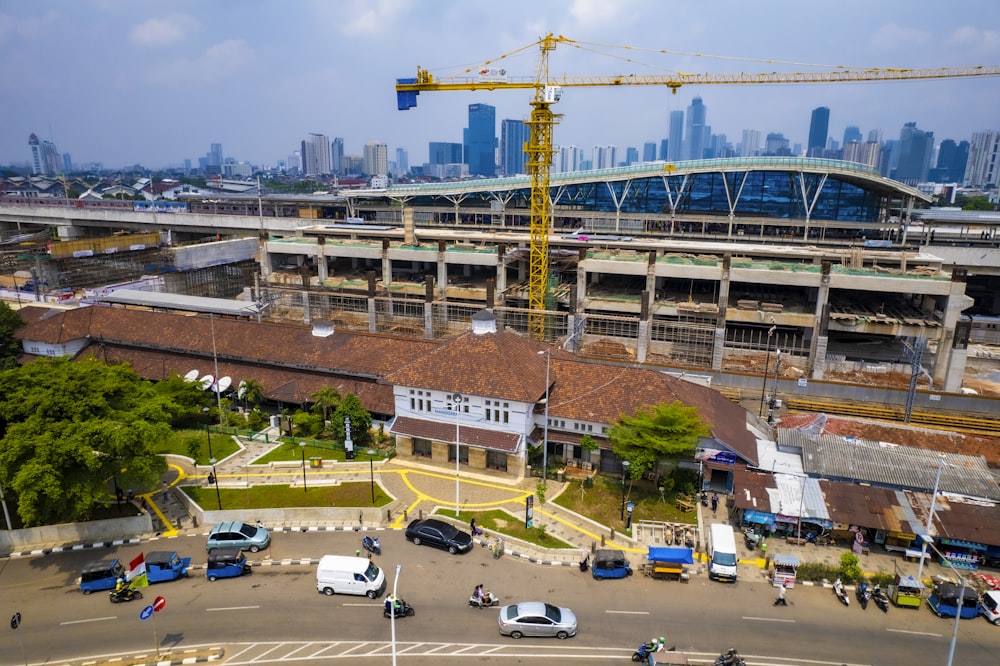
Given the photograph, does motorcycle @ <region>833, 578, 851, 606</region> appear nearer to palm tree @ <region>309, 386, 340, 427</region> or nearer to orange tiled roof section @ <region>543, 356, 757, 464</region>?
orange tiled roof section @ <region>543, 356, 757, 464</region>

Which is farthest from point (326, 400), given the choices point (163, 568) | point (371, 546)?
point (163, 568)

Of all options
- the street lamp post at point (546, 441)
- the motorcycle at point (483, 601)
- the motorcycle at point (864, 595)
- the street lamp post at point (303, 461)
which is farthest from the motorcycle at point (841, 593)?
the street lamp post at point (303, 461)

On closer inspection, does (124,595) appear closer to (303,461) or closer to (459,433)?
(303,461)

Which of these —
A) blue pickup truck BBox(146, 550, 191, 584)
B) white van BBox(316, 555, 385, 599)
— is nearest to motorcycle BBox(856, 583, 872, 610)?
white van BBox(316, 555, 385, 599)

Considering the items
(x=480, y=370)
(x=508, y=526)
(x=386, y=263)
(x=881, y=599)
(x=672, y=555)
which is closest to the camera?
(x=881, y=599)

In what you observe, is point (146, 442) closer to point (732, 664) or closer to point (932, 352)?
point (732, 664)

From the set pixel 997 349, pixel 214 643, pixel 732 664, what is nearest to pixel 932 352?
pixel 997 349
